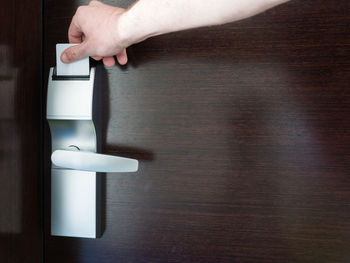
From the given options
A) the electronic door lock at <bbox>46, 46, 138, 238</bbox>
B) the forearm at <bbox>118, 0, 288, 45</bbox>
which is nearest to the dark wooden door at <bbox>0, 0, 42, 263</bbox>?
the electronic door lock at <bbox>46, 46, 138, 238</bbox>

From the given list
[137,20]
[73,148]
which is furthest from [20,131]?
[137,20]

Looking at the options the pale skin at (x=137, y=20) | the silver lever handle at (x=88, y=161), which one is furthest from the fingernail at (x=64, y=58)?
the silver lever handle at (x=88, y=161)

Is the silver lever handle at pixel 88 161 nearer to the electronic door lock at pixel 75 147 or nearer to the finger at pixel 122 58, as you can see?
the electronic door lock at pixel 75 147

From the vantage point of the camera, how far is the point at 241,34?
0.43m

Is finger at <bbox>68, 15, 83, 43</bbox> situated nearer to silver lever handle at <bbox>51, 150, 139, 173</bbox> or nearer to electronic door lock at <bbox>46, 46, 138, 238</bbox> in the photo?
electronic door lock at <bbox>46, 46, 138, 238</bbox>

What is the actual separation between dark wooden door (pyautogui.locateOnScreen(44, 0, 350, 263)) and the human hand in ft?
0.17

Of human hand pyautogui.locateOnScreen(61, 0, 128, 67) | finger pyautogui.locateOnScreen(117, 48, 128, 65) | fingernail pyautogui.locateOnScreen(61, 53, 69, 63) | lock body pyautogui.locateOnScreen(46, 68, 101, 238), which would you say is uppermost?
human hand pyautogui.locateOnScreen(61, 0, 128, 67)

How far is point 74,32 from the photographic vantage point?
43 cm

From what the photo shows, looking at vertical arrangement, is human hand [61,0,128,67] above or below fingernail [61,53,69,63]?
above

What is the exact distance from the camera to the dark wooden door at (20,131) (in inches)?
14.2

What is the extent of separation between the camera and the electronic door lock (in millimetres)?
423

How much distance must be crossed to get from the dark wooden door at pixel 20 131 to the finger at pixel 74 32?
0.05 metres

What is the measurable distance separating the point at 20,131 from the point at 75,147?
3.0 inches

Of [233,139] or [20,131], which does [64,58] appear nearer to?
[20,131]
